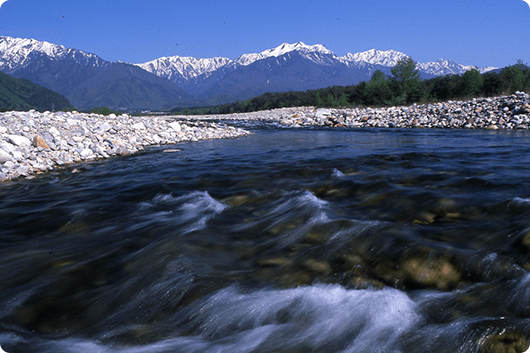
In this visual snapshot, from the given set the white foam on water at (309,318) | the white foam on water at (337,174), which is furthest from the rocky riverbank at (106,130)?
the white foam on water at (309,318)

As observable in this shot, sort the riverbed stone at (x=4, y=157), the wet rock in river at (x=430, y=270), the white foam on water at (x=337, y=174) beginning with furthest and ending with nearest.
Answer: the riverbed stone at (x=4, y=157) → the white foam on water at (x=337, y=174) → the wet rock in river at (x=430, y=270)

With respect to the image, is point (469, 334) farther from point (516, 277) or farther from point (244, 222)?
point (244, 222)

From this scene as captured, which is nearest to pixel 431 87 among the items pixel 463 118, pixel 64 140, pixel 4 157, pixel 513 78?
pixel 513 78

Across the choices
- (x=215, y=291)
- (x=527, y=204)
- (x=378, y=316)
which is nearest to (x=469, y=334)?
(x=378, y=316)

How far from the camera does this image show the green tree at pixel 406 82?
46.5m

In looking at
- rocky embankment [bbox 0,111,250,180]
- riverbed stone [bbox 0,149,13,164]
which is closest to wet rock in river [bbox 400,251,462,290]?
rocky embankment [bbox 0,111,250,180]

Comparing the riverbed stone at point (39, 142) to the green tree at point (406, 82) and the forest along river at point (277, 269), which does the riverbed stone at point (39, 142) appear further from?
the green tree at point (406, 82)

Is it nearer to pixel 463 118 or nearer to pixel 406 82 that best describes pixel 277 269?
pixel 463 118

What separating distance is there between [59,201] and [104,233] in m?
2.54

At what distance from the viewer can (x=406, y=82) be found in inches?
2007

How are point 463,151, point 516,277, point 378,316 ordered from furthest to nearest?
point 463,151 → point 516,277 → point 378,316

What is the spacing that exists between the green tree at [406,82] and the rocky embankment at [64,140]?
38.1 m

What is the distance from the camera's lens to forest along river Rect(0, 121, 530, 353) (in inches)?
100

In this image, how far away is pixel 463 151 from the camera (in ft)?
35.2
